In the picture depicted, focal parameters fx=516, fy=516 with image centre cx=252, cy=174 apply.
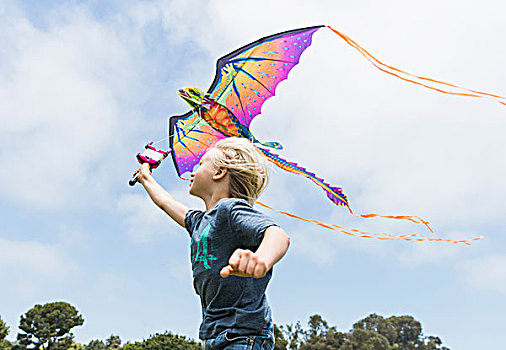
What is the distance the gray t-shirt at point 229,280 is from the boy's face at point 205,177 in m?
0.21

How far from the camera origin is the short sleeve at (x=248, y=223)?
5.97 feet

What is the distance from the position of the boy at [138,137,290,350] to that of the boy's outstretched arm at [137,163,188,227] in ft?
0.87

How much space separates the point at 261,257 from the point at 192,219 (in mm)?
1006

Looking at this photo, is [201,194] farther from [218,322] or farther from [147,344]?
[147,344]

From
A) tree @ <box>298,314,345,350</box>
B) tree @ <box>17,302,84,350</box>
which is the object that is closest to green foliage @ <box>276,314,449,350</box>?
tree @ <box>298,314,345,350</box>

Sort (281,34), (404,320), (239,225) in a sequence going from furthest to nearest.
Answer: (404,320), (281,34), (239,225)

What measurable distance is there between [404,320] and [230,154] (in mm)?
53618

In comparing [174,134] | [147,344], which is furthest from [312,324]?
[174,134]

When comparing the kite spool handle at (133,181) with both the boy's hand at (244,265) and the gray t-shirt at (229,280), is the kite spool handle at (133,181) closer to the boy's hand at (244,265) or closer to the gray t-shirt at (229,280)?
the gray t-shirt at (229,280)

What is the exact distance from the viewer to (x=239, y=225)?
6.37ft

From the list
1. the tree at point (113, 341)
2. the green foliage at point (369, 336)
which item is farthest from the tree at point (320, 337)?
the tree at point (113, 341)

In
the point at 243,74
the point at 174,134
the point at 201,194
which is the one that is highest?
the point at 243,74

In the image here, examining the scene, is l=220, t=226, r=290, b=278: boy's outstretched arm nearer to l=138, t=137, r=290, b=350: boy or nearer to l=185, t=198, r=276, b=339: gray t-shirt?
l=138, t=137, r=290, b=350: boy

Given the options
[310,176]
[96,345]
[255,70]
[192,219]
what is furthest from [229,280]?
[96,345]
